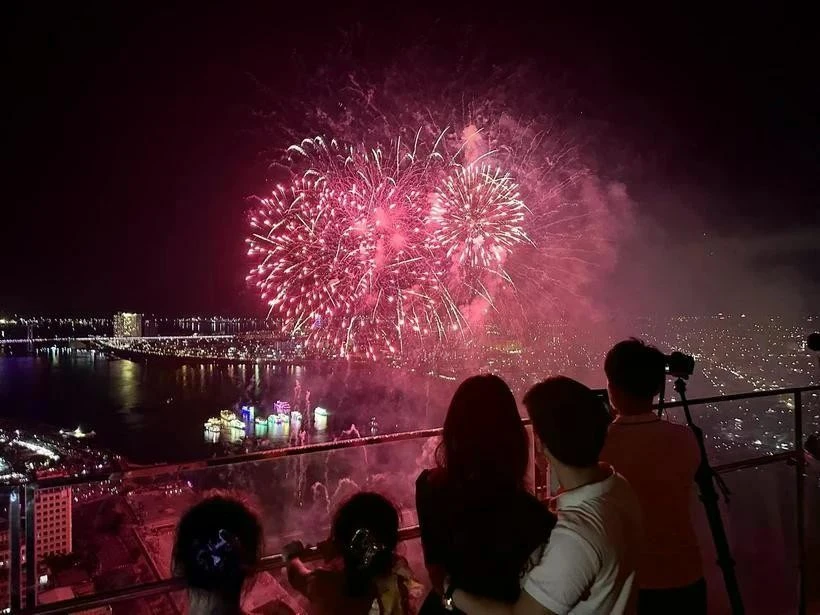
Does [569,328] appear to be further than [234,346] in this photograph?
No


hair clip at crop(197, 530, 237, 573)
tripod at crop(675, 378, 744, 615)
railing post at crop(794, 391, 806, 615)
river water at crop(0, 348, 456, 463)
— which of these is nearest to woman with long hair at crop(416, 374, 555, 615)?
hair clip at crop(197, 530, 237, 573)

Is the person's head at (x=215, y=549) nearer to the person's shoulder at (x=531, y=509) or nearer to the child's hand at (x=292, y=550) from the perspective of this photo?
the child's hand at (x=292, y=550)

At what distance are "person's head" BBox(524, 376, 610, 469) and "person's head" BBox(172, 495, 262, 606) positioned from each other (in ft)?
2.90

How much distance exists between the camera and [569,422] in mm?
1348

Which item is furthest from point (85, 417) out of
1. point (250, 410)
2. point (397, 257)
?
point (397, 257)

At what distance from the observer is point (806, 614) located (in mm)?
3119

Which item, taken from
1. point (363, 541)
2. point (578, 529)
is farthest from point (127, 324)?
point (578, 529)

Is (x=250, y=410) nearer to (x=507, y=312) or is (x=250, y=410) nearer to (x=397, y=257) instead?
(x=507, y=312)

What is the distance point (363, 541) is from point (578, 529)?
678 mm

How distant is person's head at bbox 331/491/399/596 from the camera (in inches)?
64.9

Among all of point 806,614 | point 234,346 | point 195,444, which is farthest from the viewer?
point 234,346

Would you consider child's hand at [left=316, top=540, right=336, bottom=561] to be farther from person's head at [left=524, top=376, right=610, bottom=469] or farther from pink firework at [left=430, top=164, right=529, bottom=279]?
pink firework at [left=430, top=164, right=529, bottom=279]

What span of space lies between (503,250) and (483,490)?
12215 mm

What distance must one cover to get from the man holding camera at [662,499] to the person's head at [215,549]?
113cm
